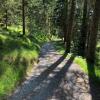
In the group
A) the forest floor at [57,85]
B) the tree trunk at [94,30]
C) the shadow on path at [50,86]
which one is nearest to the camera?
the shadow on path at [50,86]

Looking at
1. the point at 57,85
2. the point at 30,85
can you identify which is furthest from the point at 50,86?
the point at 30,85

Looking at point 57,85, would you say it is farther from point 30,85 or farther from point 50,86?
point 30,85

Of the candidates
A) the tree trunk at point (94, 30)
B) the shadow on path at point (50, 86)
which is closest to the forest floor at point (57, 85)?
the shadow on path at point (50, 86)

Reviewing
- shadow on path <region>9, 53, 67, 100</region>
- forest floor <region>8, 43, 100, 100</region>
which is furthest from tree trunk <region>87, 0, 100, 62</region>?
shadow on path <region>9, 53, 67, 100</region>

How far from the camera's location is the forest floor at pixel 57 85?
12916 mm

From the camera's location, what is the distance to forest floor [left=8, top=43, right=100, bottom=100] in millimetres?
12916

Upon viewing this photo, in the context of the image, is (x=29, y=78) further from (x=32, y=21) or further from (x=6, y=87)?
(x=32, y=21)

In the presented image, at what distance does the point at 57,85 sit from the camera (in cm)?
1486

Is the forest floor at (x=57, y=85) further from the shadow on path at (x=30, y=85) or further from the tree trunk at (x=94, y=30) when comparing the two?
the tree trunk at (x=94, y=30)

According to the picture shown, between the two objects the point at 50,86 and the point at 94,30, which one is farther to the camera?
the point at 94,30

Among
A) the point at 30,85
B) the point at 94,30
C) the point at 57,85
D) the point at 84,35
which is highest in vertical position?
the point at 94,30

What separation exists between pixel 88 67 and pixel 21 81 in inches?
265

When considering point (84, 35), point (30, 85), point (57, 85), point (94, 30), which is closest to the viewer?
point (30, 85)

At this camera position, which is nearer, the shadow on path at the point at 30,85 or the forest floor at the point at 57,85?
the shadow on path at the point at 30,85
